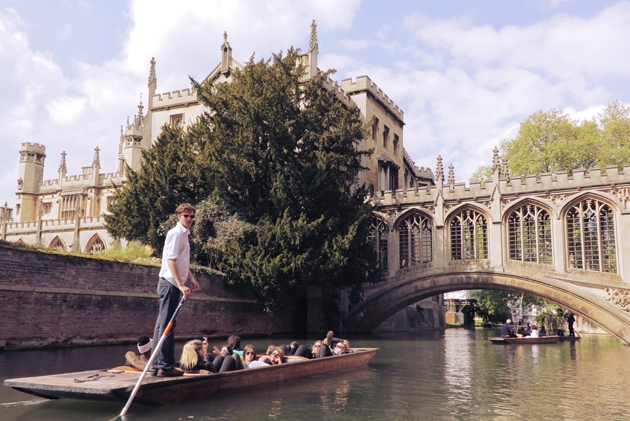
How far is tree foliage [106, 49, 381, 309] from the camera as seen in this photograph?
2384cm

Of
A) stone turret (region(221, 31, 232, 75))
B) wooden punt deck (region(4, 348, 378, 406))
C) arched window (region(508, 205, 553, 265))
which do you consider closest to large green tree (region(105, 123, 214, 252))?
stone turret (region(221, 31, 232, 75))

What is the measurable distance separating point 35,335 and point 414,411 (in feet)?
39.4

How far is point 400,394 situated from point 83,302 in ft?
37.8

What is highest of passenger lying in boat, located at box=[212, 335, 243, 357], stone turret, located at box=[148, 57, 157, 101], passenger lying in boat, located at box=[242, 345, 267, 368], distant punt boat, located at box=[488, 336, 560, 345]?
stone turret, located at box=[148, 57, 157, 101]

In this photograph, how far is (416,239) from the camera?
29.0 m

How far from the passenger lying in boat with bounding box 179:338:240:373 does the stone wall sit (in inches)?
348

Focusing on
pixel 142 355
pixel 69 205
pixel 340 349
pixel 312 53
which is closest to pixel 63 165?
pixel 69 205

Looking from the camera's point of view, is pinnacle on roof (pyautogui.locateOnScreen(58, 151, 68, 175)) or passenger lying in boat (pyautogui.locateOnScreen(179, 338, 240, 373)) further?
pinnacle on roof (pyautogui.locateOnScreen(58, 151, 68, 175))

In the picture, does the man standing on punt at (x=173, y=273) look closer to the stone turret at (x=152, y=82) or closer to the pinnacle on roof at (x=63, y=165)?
the stone turret at (x=152, y=82)

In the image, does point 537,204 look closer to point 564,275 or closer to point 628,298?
point 564,275

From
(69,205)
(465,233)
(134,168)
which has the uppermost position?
(134,168)

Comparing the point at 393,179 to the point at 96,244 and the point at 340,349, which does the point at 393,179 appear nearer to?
the point at 96,244

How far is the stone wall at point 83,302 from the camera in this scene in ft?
53.4

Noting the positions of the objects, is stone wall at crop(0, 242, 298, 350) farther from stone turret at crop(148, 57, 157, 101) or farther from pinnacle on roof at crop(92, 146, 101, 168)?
pinnacle on roof at crop(92, 146, 101, 168)
